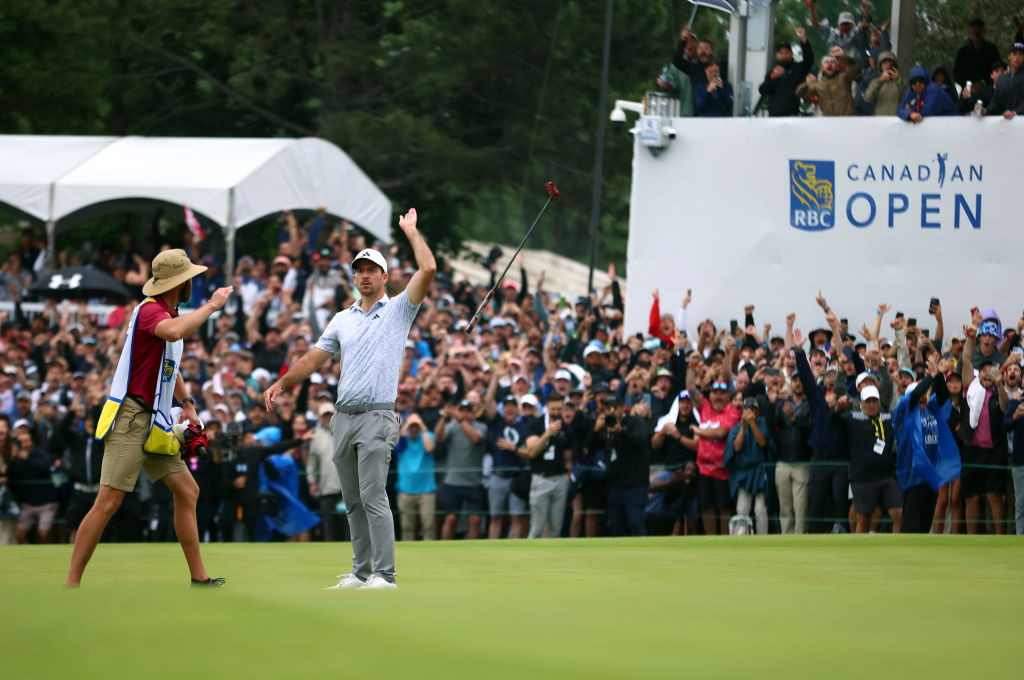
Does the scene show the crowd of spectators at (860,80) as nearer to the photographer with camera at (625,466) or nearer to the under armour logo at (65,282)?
the photographer with camera at (625,466)

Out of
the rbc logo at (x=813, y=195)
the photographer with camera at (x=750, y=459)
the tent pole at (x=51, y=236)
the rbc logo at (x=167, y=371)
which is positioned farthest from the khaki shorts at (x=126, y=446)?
the tent pole at (x=51, y=236)

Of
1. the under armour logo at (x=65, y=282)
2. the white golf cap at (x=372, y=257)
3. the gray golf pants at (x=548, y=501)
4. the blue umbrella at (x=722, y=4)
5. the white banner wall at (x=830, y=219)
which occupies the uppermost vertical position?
the blue umbrella at (x=722, y=4)

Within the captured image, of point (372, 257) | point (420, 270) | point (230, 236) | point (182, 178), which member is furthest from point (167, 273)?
point (182, 178)

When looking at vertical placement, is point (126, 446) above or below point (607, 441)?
below

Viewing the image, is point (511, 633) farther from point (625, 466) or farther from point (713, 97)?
point (713, 97)

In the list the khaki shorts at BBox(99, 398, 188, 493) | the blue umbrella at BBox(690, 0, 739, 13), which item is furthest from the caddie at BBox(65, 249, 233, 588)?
the blue umbrella at BBox(690, 0, 739, 13)

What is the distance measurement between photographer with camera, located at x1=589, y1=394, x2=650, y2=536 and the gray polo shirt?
7184mm

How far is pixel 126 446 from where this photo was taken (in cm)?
770

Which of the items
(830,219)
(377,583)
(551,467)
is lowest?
(377,583)

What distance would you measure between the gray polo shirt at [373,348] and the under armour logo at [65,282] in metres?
16.2

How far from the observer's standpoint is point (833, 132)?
782 inches

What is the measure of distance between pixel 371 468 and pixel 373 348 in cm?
68

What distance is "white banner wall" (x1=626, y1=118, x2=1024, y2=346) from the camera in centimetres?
1902

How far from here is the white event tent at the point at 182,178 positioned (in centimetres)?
2453
